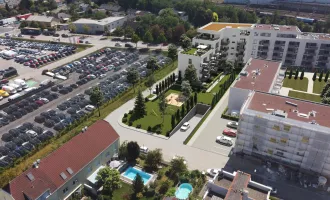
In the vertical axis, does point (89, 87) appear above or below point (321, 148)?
below

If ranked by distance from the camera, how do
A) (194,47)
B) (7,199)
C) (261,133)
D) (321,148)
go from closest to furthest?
(7,199) → (321,148) → (261,133) → (194,47)

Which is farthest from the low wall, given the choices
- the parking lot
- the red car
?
the parking lot

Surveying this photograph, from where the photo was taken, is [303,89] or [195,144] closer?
[195,144]

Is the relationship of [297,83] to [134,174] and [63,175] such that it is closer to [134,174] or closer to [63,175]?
[134,174]

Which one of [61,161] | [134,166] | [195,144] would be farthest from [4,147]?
[195,144]

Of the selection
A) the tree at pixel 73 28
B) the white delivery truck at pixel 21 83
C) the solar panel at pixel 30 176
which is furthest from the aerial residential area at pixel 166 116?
the tree at pixel 73 28

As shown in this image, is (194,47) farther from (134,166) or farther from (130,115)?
(134,166)

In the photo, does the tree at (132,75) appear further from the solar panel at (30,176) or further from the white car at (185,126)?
the solar panel at (30,176)
